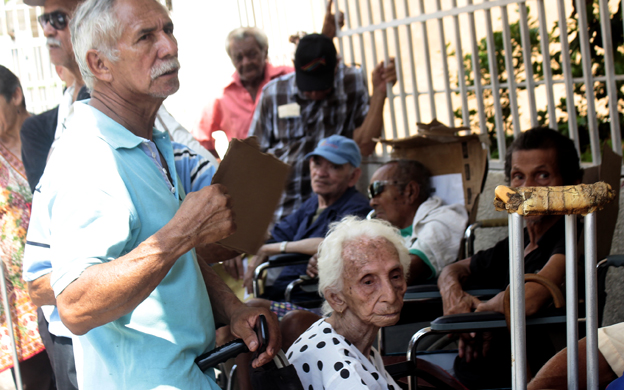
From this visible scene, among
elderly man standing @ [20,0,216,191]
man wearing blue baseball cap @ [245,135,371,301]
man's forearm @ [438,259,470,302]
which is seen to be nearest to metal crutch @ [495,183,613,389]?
man's forearm @ [438,259,470,302]

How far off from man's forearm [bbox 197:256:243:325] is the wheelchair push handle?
138mm

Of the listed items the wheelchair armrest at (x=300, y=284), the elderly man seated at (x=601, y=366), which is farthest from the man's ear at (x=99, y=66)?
the wheelchair armrest at (x=300, y=284)

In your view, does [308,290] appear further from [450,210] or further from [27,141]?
[27,141]

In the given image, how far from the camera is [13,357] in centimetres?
227

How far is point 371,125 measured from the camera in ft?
15.2

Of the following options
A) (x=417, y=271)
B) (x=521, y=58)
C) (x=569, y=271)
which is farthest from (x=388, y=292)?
(x=521, y=58)

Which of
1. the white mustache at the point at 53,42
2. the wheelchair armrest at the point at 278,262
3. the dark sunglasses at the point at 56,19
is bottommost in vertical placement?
the wheelchair armrest at the point at 278,262

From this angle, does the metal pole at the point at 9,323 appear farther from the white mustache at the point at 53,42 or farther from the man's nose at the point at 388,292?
the man's nose at the point at 388,292

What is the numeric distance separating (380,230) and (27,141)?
1497mm

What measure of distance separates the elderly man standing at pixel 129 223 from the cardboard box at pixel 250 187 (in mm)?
161

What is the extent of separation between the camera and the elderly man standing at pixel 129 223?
125 centimetres

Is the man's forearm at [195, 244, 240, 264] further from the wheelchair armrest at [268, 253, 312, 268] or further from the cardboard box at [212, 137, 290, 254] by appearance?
the wheelchair armrest at [268, 253, 312, 268]

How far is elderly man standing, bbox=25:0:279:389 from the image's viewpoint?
1253 millimetres

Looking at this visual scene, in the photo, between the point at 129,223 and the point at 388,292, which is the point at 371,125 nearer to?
the point at 388,292
